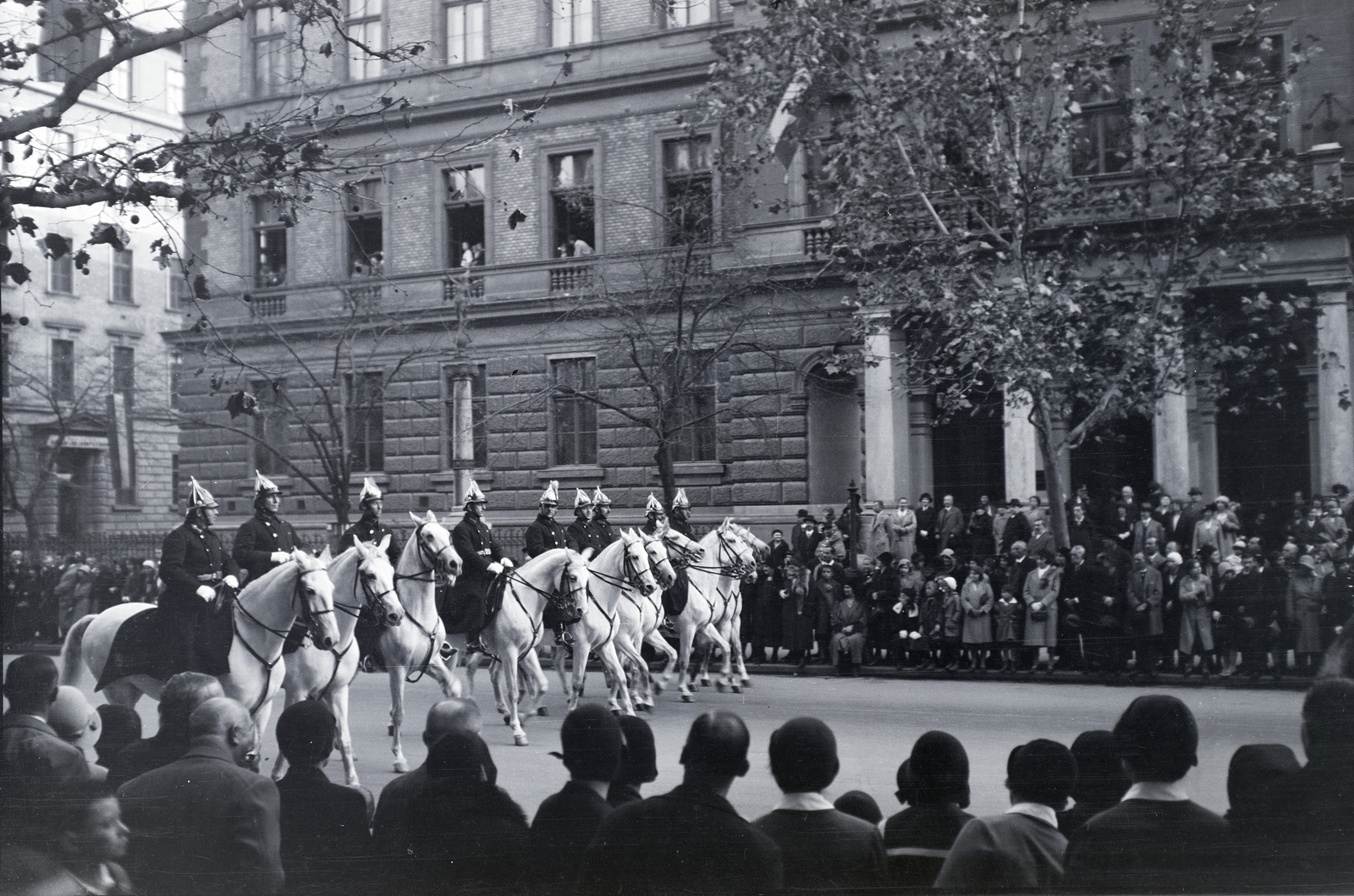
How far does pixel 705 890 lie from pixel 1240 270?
4.49 meters

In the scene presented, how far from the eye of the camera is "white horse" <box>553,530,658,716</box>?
32.2 ft

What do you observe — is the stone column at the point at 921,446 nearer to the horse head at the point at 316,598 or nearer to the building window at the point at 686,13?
the building window at the point at 686,13

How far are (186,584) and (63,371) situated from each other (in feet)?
5.57

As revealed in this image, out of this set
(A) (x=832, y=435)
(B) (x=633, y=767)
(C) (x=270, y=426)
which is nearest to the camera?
(B) (x=633, y=767)

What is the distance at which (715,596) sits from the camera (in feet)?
30.5

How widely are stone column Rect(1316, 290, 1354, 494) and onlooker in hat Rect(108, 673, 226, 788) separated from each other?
20.4 feet

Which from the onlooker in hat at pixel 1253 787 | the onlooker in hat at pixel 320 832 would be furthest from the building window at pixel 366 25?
the onlooker in hat at pixel 1253 787

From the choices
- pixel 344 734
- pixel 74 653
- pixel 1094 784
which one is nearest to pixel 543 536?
pixel 344 734

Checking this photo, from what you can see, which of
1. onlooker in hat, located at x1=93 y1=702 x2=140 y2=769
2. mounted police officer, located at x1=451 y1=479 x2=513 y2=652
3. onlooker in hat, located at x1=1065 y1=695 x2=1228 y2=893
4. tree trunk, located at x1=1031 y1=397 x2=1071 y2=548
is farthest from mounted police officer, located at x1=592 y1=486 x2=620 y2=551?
onlooker in hat, located at x1=1065 y1=695 x2=1228 y2=893

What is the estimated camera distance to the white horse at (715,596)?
8039 mm

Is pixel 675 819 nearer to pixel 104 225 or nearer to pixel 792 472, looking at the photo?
pixel 792 472

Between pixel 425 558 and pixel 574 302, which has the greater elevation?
pixel 574 302

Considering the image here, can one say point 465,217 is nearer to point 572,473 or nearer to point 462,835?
point 572,473

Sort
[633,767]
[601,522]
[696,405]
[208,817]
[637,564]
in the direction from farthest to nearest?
1. [637,564]
2. [601,522]
3. [696,405]
4. [633,767]
5. [208,817]
